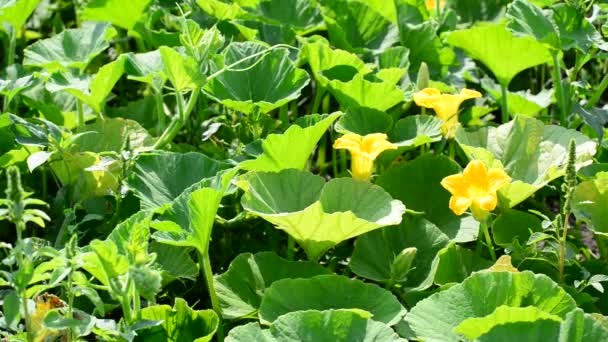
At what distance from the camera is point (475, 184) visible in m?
2.44

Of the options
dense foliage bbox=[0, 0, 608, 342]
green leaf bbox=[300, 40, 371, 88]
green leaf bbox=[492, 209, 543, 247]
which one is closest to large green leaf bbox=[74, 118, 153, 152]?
dense foliage bbox=[0, 0, 608, 342]

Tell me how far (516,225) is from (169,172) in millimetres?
887

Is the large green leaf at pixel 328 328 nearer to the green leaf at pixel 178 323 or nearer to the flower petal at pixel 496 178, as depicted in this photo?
the green leaf at pixel 178 323

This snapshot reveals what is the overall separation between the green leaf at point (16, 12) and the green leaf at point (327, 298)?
1.36 m

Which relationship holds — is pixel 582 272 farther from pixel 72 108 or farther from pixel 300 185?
pixel 72 108

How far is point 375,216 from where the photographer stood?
2.48m

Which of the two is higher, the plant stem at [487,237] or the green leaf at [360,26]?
the green leaf at [360,26]

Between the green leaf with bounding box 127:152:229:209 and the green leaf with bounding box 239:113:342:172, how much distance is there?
0.10 metres

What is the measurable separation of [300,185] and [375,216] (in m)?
0.21

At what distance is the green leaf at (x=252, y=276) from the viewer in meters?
2.40

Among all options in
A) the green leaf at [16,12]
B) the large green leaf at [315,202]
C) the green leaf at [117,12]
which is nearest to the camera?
the large green leaf at [315,202]

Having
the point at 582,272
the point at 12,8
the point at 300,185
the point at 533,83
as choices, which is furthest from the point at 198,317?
the point at 533,83

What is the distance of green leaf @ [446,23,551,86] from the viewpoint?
9.82 ft

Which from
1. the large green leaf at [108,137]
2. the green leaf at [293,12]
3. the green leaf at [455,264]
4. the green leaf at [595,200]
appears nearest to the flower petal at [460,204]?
the green leaf at [455,264]
